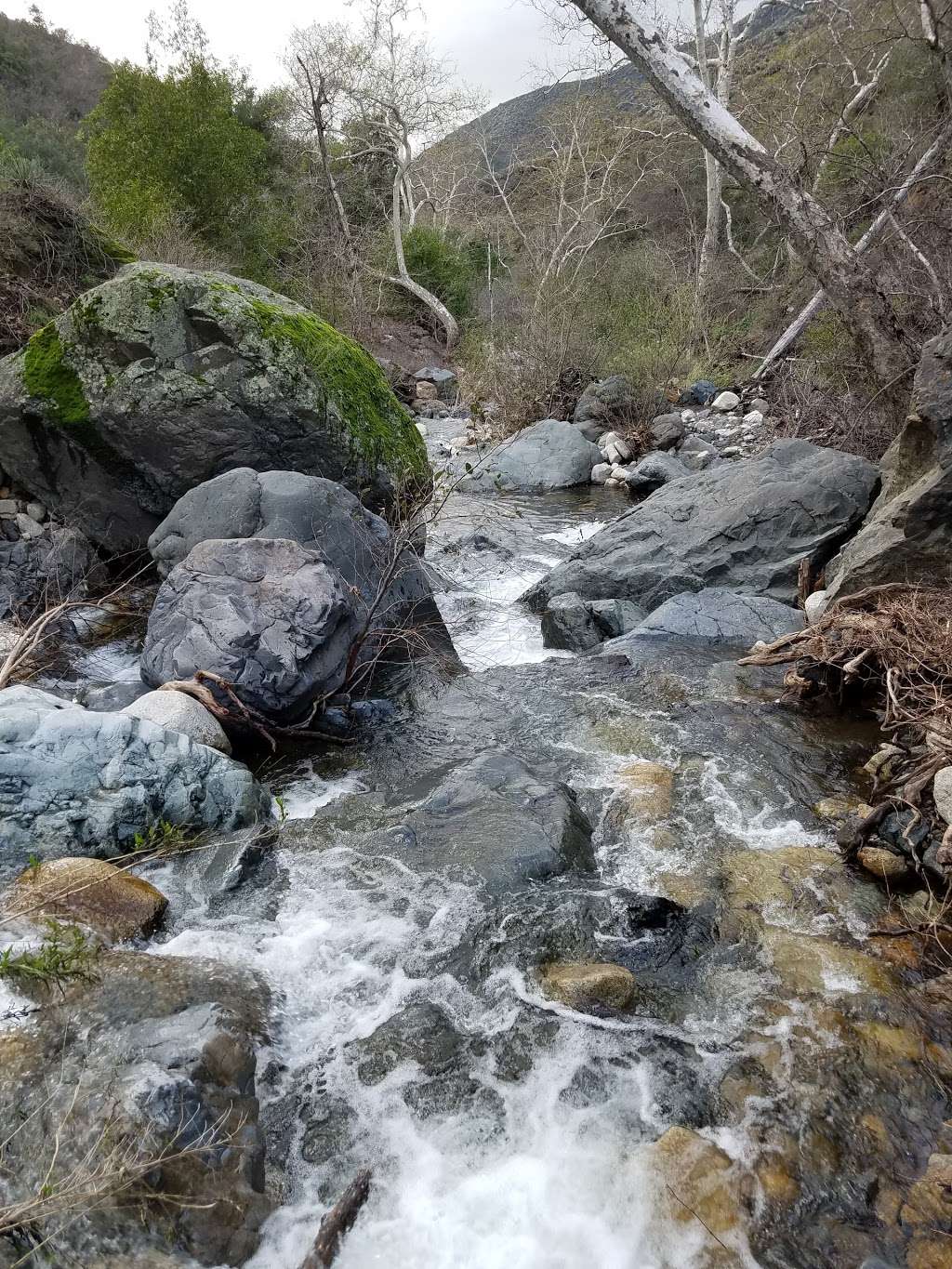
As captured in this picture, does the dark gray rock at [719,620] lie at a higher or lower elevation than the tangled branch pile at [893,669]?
lower

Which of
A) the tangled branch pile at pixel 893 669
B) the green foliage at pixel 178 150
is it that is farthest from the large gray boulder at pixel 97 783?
the green foliage at pixel 178 150

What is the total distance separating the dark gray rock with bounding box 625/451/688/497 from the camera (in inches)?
401

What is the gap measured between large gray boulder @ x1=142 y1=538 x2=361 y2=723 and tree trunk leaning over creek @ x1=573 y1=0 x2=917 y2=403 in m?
5.14

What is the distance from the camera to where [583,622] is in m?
6.31

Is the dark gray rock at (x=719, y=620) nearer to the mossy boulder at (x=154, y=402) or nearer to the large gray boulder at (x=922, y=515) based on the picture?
Answer: the large gray boulder at (x=922, y=515)

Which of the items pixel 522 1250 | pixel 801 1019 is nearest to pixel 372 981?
pixel 522 1250

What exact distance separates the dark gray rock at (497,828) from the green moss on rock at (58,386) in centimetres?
440

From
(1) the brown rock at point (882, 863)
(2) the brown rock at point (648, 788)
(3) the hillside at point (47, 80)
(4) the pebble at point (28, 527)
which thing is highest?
(3) the hillside at point (47, 80)

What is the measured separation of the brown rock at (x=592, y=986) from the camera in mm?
2885

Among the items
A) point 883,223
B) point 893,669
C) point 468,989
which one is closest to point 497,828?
point 468,989

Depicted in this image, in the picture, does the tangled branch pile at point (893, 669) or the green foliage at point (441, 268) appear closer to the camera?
the tangled branch pile at point (893, 669)

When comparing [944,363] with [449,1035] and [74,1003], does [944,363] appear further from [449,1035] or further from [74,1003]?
[74,1003]

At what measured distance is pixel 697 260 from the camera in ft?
58.3

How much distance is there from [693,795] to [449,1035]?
6.16ft
